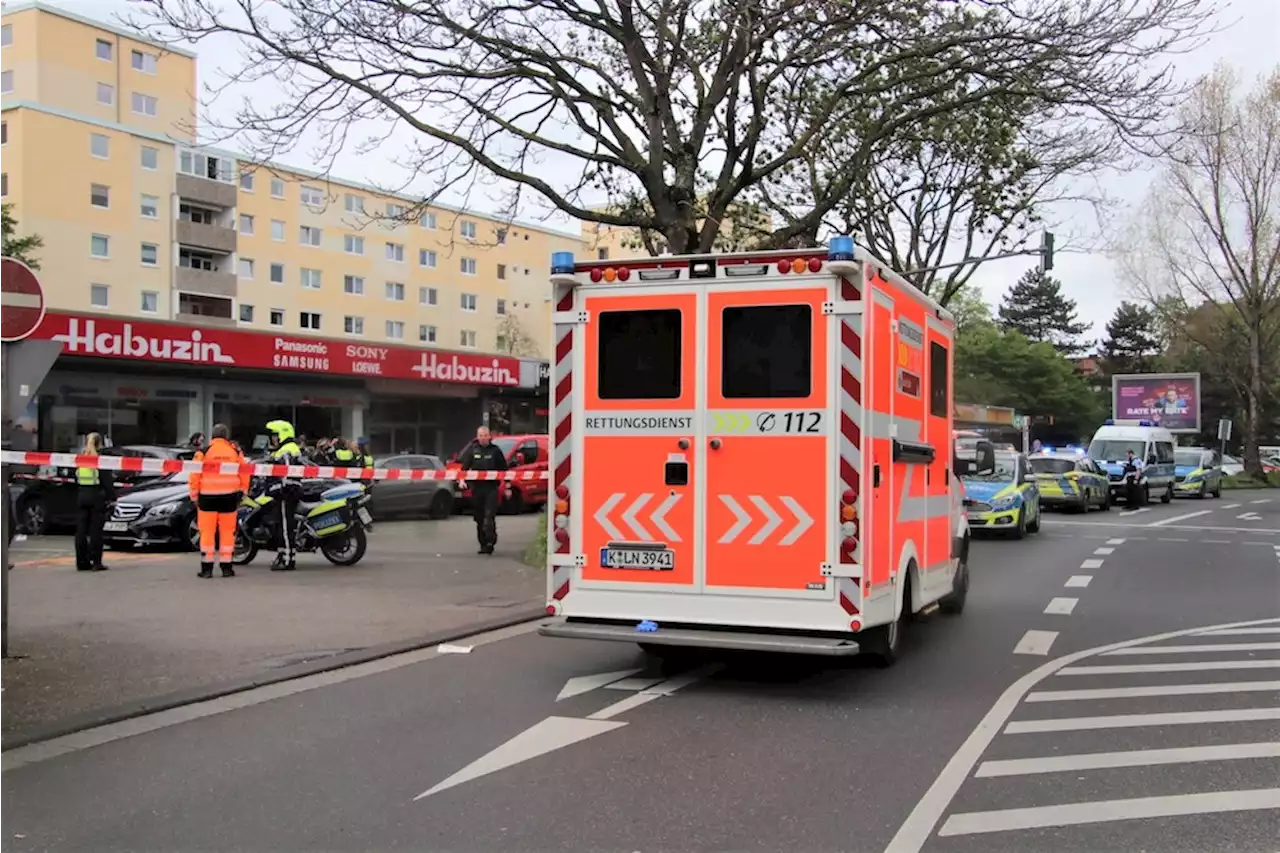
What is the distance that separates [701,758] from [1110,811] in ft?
6.40

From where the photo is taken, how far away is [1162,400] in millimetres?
50312

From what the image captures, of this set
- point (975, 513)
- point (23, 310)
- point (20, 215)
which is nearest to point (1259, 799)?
point (23, 310)

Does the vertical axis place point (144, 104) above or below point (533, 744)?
above

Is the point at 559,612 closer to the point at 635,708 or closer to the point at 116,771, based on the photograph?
the point at 635,708

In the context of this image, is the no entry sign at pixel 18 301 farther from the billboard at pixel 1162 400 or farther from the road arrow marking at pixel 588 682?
the billboard at pixel 1162 400

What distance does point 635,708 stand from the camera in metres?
6.82

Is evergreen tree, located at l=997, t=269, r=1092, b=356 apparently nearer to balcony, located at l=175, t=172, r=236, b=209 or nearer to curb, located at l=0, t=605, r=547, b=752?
balcony, located at l=175, t=172, r=236, b=209

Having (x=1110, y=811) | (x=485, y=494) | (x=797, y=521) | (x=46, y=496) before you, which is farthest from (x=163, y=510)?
(x=1110, y=811)

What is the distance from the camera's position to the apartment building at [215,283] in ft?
98.0

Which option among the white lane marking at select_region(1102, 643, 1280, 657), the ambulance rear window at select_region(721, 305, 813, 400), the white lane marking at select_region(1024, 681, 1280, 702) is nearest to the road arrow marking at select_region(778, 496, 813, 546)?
the ambulance rear window at select_region(721, 305, 813, 400)

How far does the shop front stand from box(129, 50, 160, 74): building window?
97.0 ft

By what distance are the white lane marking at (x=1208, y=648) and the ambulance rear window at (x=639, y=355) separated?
436 cm

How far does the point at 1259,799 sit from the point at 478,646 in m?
5.76

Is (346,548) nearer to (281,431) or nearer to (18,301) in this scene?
(281,431)
